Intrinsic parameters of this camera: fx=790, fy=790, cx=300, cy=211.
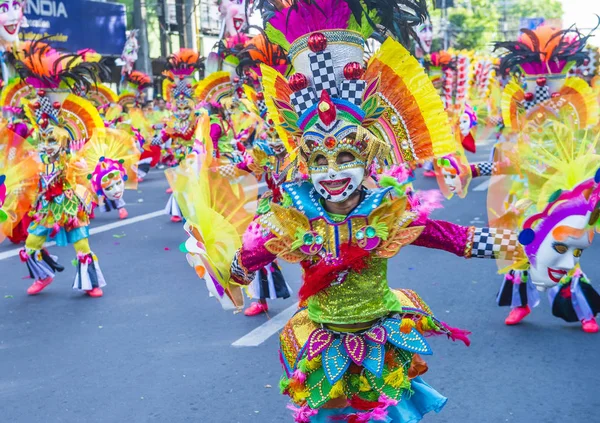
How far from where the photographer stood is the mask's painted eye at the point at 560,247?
3188mm

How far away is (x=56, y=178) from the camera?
24.8 feet

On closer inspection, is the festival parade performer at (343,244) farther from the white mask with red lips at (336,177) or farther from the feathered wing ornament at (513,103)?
the feathered wing ornament at (513,103)

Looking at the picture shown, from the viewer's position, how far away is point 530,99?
785cm

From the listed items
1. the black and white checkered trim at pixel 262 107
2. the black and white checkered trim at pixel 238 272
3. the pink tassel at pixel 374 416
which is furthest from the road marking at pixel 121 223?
the pink tassel at pixel 374 416

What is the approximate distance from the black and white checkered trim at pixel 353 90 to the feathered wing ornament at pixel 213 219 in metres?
0.72

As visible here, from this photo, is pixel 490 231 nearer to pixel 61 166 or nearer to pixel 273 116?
pixel 273 116

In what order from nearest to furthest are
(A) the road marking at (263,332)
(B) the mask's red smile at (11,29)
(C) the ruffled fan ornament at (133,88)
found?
(A) the road marking at (263,332), (B) the mask's red smile at (11,29), (C) the ruffled fan ornament at (133,88)

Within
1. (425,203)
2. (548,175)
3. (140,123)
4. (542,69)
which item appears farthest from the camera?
(140,123)

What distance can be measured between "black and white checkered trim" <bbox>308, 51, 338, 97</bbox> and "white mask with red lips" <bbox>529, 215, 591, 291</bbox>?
44.0 inches

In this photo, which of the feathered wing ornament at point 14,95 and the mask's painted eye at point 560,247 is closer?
the mask's painted eye at point 560,247

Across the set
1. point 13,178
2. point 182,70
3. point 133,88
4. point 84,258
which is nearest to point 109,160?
point 84,258

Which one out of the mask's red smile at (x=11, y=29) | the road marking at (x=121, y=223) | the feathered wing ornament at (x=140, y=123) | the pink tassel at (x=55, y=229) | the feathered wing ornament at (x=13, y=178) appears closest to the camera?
the feathered wing ornament at (x=13, y=178)

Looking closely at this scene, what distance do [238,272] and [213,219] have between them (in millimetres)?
276

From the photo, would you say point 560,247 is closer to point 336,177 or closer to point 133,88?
point 336,177
